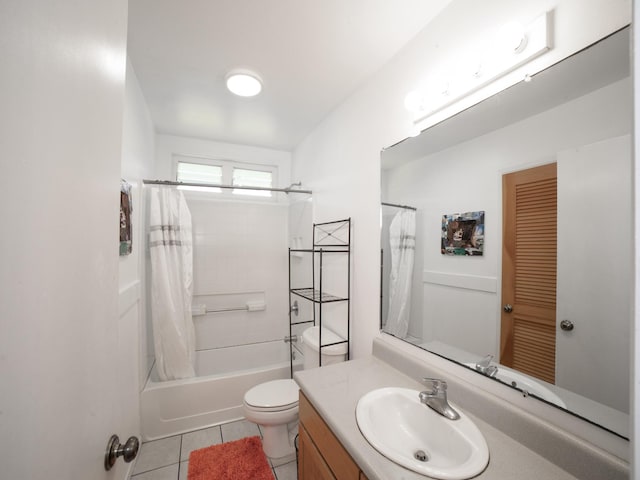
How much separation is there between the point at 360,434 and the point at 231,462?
139cm

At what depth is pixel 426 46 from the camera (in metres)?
1.30

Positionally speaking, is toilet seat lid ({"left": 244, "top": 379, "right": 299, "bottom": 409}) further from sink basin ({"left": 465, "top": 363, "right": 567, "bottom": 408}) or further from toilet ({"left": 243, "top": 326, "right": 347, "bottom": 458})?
sink basin ({"left": 465, "top": 363, "right": 567, "bottom": 408})

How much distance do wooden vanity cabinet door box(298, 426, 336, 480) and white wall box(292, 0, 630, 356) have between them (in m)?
0.63

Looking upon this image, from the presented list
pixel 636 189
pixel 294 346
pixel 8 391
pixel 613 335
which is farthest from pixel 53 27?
Answer: pixel 294 346

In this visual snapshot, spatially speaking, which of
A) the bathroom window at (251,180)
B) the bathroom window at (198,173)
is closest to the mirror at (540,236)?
the bathroom window at (251,180)

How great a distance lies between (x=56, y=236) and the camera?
0.40m

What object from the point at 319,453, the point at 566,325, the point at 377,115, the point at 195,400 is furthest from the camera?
the point at 195,400

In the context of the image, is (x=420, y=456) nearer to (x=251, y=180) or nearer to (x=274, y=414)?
(x=274, y=414)

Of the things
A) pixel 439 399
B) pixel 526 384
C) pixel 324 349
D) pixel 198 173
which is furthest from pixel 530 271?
pixel 198 173

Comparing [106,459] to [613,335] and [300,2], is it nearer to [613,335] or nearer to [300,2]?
[613,335]

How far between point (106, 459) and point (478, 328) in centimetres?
123

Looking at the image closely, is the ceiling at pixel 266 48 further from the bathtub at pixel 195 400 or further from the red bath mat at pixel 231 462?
the red bath mat at pixel 231 462

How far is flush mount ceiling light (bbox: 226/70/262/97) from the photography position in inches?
66.9

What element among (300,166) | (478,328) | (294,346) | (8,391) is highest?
(300,166)
